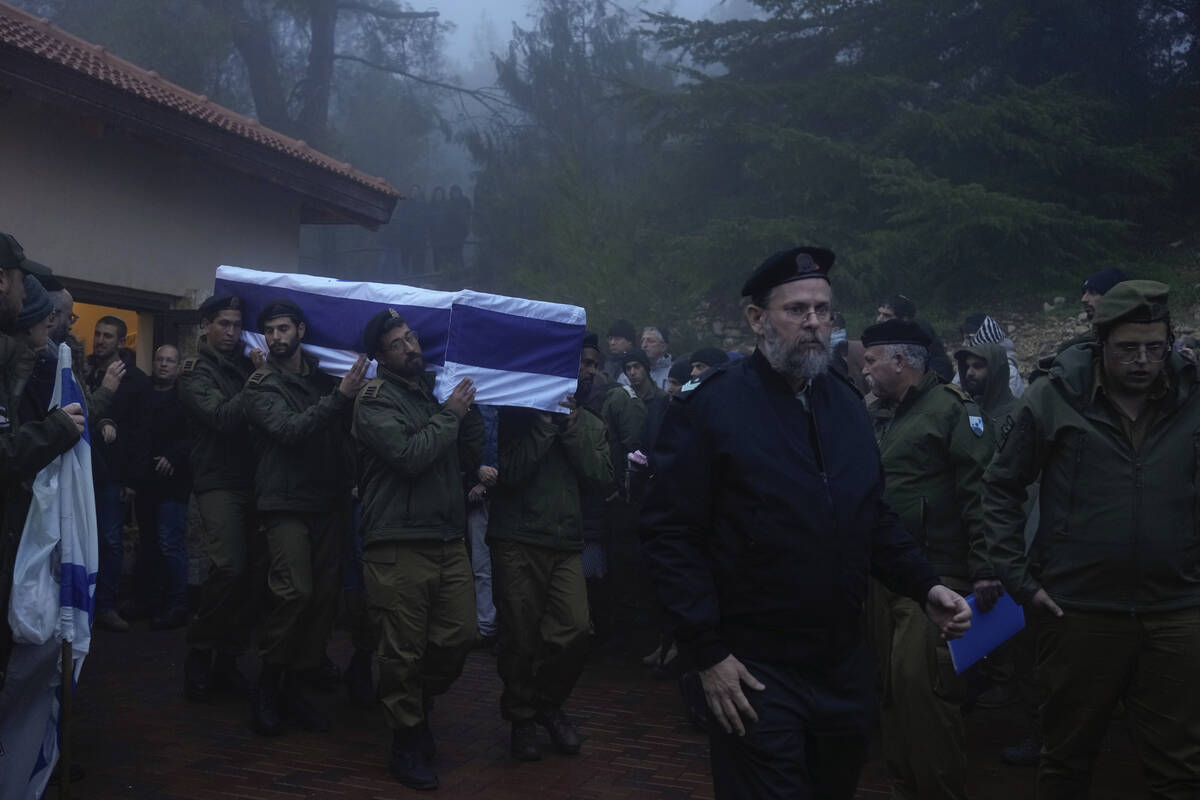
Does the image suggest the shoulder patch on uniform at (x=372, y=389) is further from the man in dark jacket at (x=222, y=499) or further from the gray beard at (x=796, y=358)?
the gray beard at (x=796, y=358)

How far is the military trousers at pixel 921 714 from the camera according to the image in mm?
4184

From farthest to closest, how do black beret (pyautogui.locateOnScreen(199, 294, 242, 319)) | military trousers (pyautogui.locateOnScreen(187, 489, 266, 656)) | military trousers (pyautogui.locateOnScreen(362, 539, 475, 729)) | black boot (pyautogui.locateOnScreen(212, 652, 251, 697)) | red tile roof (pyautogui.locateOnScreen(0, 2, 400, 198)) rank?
red tile roof (pyautogui.locateOnScreen(0, 2, 400, 198)), black boot (pyautogui.locateOnScreen(212, 652, 251, 697)), black beret (pyautogui.locateOnScreen(199, 294, 242, 319)), military trousers (pyautogui.locateOnScreen(187, 489, 266, 656)), military trousers (pyautogui.locateOnScreen(362, 539, 475, 729))

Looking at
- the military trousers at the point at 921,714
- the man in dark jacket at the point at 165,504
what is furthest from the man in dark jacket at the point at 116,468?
the military trousers at the point at 921,714

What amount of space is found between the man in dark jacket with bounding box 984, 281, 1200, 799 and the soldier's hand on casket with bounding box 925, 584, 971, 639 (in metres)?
0.99

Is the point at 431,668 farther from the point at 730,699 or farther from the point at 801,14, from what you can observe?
the point at 801,14

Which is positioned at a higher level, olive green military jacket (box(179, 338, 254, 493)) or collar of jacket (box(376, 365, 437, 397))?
collar of jacket (box(376, 365, 437, 397))

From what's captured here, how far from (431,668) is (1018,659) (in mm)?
3439

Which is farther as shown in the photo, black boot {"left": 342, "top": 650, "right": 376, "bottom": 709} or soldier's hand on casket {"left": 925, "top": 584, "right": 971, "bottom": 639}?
black boot {"left": 342, "top": 650, "right": 376, "bottom": 709}

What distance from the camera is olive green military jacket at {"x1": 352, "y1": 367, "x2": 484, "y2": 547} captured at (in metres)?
5.05

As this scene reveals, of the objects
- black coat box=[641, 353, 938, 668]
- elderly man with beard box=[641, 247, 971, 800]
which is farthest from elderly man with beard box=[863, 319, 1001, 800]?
black coat box=[641, 353, 938, 668]

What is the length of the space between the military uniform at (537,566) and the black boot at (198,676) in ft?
6.37

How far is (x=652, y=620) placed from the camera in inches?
310

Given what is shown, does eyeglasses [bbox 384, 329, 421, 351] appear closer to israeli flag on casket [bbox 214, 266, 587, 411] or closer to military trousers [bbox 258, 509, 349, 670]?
israeli flag on casket [bbox 214, 266, 587, 411]

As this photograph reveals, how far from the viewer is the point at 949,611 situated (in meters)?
3.07
